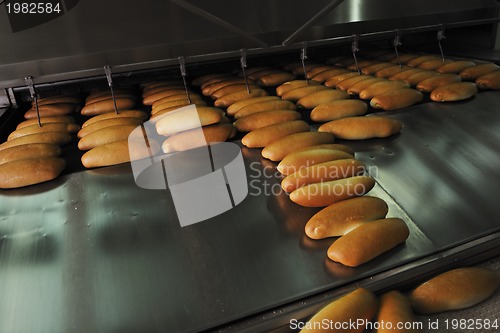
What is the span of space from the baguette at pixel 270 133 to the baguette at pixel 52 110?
3.45ft

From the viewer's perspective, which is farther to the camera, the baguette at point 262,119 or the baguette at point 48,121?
the baguette at point 48,121

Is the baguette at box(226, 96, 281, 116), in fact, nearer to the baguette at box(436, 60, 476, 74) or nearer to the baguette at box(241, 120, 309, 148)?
the baguette at box(241, 120, 309, 148)

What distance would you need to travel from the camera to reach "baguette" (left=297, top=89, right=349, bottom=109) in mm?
1882

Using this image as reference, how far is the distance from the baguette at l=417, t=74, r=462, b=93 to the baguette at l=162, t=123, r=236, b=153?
1.07m

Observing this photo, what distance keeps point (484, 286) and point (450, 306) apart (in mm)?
101

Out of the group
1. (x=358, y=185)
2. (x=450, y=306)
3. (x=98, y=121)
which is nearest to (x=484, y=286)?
(x=450, y=306)

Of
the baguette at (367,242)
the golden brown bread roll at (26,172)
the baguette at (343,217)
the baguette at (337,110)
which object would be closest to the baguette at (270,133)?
the baguette at (337,110)

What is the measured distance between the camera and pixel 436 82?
6.59ft

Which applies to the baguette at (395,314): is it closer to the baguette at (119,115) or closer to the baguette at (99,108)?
the baguette at (119,115)

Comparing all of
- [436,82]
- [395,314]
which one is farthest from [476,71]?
[395,314]

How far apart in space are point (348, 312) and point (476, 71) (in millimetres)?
1861

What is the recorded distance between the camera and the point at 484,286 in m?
0.88

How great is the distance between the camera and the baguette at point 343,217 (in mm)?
1027

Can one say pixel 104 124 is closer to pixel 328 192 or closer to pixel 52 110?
pixel 52 110
